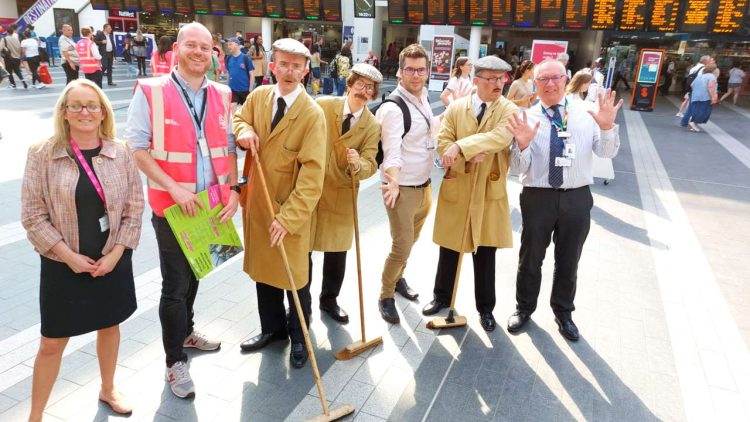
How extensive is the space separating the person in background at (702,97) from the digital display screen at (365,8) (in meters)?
10.9

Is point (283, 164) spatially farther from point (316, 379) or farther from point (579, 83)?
point (579, 83)

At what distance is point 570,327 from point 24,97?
1426cm

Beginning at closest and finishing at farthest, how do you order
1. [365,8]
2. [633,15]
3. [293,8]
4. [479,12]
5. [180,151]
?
1. [180,151]
2. [633,15]
3. [479,12]
4. [365,8]
5. [293,8]

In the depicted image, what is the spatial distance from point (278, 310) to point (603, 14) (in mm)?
14738

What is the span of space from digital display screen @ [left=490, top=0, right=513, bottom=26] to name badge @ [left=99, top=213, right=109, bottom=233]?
15434mm

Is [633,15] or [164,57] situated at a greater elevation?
[633,15]

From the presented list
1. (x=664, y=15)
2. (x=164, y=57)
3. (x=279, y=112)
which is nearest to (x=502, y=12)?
(x=664, y=15)

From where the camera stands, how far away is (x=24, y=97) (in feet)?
41.4

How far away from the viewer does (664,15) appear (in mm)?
13953

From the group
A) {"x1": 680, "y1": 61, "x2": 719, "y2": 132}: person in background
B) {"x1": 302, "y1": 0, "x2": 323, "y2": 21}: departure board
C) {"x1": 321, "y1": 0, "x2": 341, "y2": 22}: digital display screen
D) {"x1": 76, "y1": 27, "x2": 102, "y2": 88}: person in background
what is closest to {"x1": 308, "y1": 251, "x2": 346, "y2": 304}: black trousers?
{"x1": 76, "y1": 27, "x2": 102, "y2": 88}: person in background

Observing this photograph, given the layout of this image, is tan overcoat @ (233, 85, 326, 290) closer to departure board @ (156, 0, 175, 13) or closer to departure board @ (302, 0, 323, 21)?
departure board @ (302, 0, 323, 21)

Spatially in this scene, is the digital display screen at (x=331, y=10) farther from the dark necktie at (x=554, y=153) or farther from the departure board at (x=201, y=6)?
the dark necktie at (x=554, y=153)

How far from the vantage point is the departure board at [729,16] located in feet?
43.5

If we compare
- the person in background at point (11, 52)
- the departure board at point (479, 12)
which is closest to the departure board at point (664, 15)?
the departure board at point (479, 12)
